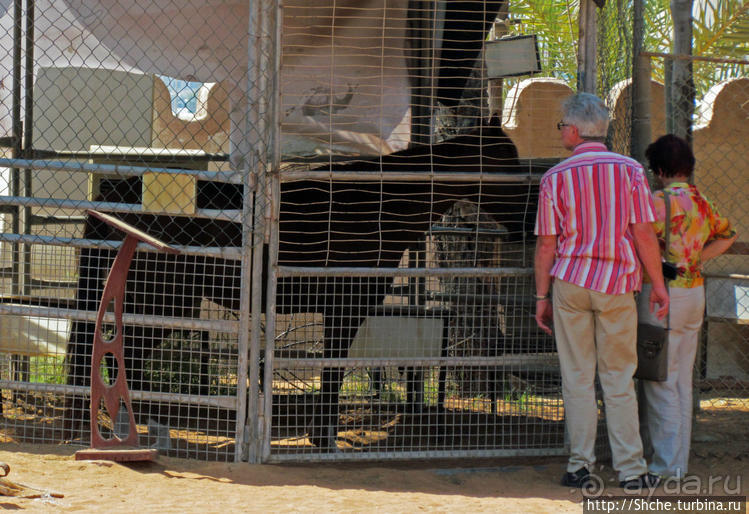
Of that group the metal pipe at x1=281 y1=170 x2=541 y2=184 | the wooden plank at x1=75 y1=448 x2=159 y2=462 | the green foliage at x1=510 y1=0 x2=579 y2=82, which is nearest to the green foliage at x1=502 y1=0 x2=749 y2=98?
the green foliage at x1=510 y1=0 x2=579 y2=82

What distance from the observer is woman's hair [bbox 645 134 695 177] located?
13.7 feet

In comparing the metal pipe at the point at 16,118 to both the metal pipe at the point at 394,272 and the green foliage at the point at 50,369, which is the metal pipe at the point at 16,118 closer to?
the green foliage at the point at 50,369

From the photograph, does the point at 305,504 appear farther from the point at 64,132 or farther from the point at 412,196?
the point at 64,132

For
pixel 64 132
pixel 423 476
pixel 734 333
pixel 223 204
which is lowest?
pixel 423 476

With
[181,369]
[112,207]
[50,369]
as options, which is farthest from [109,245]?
[50,369]

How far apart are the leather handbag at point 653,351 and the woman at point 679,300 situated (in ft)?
0.20

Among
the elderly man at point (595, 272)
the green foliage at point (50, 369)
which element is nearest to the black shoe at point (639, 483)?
the elderly man at point (595, 272)

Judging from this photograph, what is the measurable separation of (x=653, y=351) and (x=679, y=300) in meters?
0.31

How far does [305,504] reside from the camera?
3.66m

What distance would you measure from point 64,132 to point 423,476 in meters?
3.68

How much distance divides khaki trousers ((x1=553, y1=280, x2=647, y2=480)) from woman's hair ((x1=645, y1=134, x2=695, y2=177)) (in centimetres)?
79

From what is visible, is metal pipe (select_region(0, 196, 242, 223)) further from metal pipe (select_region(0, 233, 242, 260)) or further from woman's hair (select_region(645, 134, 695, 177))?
woman's hair (select_region(645, 134, 695, 177))

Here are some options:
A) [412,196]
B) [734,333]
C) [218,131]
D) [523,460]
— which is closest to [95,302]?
[218,131]

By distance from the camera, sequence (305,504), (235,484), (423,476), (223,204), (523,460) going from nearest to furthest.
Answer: (305,504)
(235,484)
(423,476)
(523,460)
(223,204)
